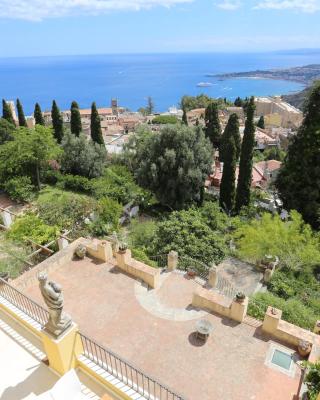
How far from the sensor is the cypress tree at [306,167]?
18.5 meters

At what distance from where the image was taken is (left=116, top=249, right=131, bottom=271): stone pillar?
11602mm

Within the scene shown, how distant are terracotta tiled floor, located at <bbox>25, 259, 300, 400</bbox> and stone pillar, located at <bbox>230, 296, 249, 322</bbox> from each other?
21 centimetres

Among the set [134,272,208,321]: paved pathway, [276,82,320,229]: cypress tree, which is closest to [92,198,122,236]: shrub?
[134,272,208,321]: paved pathway

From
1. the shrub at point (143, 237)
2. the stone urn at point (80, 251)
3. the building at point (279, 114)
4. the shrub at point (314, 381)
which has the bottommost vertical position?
the building at point (279, 114)

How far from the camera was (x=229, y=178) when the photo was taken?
23.0 meters

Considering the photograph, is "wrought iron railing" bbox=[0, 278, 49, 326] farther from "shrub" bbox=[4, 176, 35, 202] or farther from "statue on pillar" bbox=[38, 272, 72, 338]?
"shrub" bbox=[4, 176, 35, 202]

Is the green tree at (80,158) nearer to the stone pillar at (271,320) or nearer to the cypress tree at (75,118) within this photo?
the cypress tree at (75,118)

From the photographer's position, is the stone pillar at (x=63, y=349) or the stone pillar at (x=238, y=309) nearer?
the stone pillar at (x=63, y=349)

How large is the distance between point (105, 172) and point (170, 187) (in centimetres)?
816

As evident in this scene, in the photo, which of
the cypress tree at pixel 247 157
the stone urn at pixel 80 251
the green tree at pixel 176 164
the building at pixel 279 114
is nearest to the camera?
the stone urn at pixel 80 251

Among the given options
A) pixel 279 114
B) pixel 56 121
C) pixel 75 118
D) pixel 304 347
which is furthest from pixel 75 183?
pixel 279 114

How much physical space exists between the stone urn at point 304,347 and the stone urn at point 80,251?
836 cm

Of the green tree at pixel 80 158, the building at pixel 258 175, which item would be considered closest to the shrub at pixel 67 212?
the green tree at pixel 80 158

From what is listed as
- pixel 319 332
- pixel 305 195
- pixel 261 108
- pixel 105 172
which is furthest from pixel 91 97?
pixel 319 332
